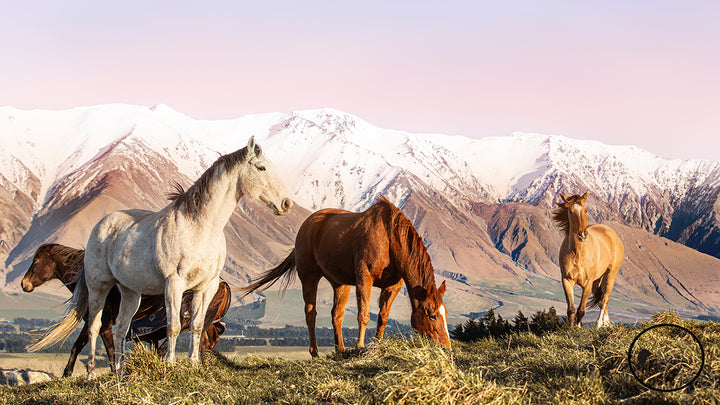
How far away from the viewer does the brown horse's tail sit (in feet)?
56.8

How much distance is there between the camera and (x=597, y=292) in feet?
57.4

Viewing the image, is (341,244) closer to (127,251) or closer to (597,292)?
(127,251)

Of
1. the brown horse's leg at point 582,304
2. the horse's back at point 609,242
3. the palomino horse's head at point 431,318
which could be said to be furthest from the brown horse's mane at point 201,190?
the horse's back at point 609,242

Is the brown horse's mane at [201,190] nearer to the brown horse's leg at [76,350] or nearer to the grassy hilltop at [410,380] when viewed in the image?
the grassy hilltop at [410,380]

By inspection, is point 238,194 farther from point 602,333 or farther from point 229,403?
point 602,333

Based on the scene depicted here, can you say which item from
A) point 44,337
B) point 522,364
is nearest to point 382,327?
point 522,364

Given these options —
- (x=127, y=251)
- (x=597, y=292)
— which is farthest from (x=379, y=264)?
(x=597, y=292)

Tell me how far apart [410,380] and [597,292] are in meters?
13.3

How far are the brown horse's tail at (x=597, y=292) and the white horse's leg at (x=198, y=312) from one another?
11981 mm

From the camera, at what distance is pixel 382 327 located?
1162 cm

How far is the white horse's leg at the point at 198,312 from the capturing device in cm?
1000

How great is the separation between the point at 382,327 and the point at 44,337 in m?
7.20

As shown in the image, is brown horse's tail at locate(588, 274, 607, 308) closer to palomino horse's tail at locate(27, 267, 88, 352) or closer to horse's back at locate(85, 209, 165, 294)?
horse's back at locate(85, 209, 165, 294)

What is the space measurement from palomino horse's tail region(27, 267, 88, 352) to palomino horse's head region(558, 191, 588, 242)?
39.2 ft
